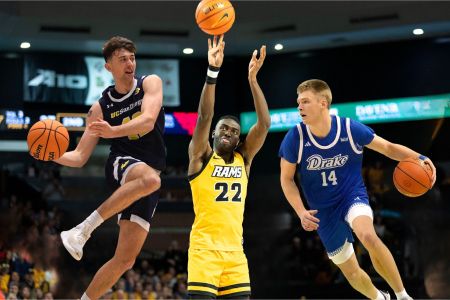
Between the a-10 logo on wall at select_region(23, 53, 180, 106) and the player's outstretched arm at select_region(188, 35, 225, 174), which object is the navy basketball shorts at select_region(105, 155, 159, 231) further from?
the a-10 logo on wall at select_region(23, 53, 180, 106)

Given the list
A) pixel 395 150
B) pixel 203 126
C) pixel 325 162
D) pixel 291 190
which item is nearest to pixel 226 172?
pixel 203 126

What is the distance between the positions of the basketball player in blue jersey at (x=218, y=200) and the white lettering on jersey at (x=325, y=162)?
647 mm

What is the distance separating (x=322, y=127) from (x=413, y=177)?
1032mm

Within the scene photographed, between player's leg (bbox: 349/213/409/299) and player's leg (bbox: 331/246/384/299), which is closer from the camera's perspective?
player's leg (bbox: 349/213/409/299)

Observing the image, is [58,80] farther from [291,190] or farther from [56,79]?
[291,190]

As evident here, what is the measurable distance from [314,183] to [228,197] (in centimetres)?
115

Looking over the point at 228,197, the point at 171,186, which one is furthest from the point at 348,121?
the point at 171,186

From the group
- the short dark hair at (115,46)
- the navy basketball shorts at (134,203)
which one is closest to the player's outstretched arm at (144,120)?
the short dark hair at (115,46)

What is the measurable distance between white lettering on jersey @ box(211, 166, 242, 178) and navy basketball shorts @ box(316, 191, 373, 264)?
1130 mm

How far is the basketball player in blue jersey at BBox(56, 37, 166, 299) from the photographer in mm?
6766

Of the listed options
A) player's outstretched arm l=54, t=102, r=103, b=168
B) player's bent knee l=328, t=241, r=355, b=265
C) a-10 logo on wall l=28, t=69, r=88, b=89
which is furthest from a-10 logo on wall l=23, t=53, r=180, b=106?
player's bent knee l=328, t=241, r=355, b=265

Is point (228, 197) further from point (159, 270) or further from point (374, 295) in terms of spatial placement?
point (159, 270)

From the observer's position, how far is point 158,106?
693cm

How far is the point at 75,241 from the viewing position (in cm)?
668
